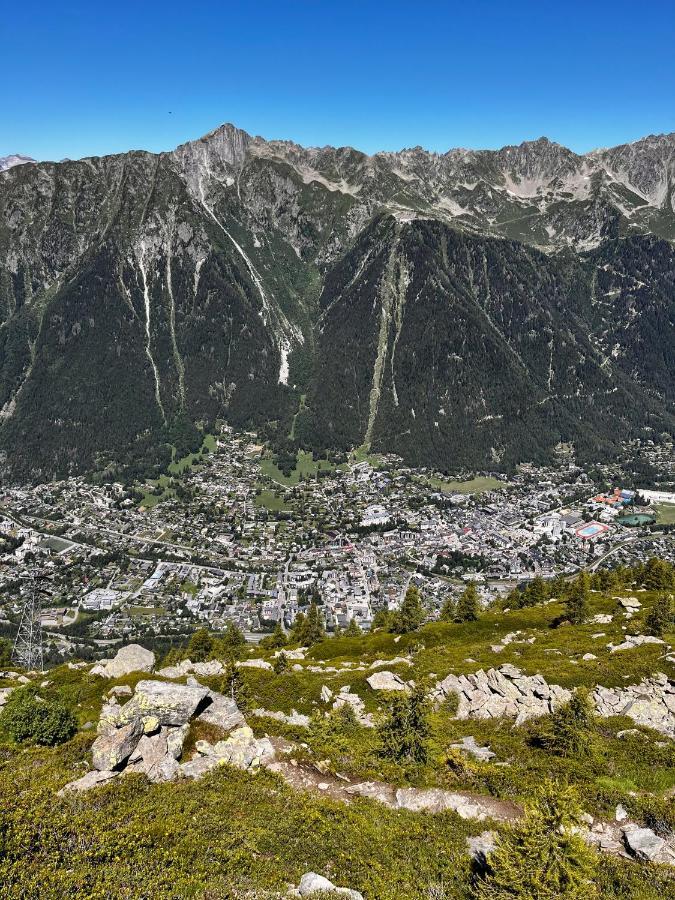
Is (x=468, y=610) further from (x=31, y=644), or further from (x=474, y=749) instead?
(x=31, y=644)

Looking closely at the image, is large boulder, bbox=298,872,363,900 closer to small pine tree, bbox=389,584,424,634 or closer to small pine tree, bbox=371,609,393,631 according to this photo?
small pine tree, bbox=389,584,424,634

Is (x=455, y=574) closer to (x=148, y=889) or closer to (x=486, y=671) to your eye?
(x=486, y=671)

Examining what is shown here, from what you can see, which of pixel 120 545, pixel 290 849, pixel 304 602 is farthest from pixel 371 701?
pixel 120 545

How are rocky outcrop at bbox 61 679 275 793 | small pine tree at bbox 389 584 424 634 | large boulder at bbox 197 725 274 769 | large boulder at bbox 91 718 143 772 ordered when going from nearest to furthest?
1. large boulder at bbox 91 718 143 772
2. rocky outcrop at bbox 61 679 275 793
3. large boulder at bbox 197 725 274 769
4. small pine tree at bbox 389 584 424 634

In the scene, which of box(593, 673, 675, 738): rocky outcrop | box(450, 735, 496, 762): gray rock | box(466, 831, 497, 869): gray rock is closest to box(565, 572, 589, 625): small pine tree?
box(593, 673, 675, 738): rocky outcrop

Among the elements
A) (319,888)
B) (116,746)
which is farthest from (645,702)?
(116,746)
